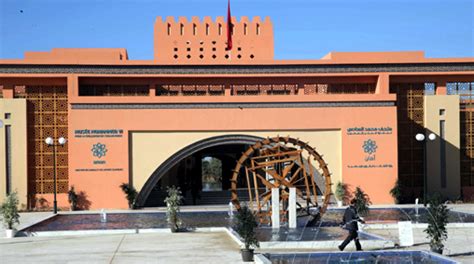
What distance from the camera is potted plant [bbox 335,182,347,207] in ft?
95.6

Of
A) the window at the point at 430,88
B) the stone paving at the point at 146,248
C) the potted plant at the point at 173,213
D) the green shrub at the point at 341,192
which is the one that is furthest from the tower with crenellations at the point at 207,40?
the stone paving at the point at 146,248

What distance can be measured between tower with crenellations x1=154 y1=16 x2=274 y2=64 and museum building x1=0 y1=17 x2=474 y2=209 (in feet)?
12.6

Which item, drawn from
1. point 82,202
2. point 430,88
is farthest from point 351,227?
point 430,88

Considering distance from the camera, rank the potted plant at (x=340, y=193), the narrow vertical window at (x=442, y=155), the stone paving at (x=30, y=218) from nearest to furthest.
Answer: the stone paving at (x=30, y=218)
the potted plant at (x=340, y=193)
the narrow vertical window at (x=442, y=155)

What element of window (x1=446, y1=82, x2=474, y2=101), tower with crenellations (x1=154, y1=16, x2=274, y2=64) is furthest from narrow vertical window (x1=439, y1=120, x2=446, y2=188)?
tower with crenellations (x1=154, y1=16, x2=274, y2=64)

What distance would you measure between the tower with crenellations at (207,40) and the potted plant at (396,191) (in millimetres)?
10196

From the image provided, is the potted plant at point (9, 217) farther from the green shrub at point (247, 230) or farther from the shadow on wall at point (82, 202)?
the shadow on wall at point (82, 202)

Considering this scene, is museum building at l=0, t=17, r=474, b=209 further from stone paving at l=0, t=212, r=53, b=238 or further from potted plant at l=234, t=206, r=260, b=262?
potted plant at l=234, t=206, r=260, b=262

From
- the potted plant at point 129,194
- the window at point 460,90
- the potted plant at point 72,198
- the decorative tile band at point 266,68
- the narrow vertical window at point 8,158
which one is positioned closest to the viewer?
the potted plant at point 72,198

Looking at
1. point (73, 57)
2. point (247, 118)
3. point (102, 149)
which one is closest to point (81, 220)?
point (102, 149)

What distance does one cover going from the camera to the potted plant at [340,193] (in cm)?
2912

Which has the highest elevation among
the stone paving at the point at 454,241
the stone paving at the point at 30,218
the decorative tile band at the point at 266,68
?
the decorative tile band at the point at 266,68

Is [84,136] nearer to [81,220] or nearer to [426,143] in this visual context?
[81,220]

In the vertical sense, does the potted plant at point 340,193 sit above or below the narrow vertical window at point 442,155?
below
